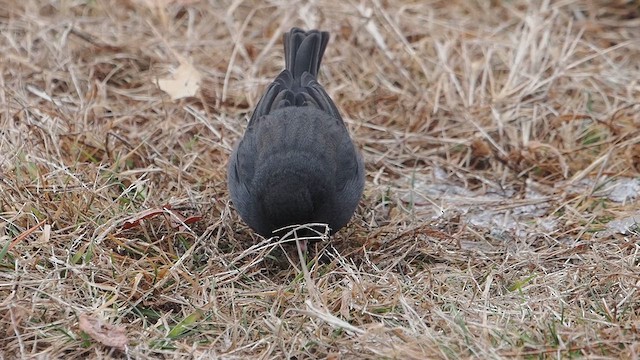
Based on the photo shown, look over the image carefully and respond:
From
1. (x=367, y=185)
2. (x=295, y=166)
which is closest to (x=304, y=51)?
(x=367, y=185)

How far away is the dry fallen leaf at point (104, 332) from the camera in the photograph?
144 inches

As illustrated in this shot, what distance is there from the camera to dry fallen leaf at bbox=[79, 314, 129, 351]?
367 centimetres

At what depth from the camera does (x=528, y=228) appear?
196 inches

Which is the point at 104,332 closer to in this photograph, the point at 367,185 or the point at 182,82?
the point at 367,185

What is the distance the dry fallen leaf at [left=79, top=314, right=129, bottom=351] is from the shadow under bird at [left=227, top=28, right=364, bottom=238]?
3.12 feet

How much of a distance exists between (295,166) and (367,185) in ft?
3.80

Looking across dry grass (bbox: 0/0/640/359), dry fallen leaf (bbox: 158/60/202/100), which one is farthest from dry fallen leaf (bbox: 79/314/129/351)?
dry fallen leaf (bbox: 158/60/202/100)

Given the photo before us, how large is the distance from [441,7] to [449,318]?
4073 millimetres

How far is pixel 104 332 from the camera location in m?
3.72

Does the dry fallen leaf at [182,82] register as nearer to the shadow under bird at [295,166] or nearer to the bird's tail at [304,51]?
the bird's tail at [304,51]

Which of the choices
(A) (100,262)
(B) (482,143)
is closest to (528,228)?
(B) (482,143)

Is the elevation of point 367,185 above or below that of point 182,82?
below

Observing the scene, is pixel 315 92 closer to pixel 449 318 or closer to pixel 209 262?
pixel 209 262

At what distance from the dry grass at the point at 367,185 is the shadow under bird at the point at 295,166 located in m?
0.20
